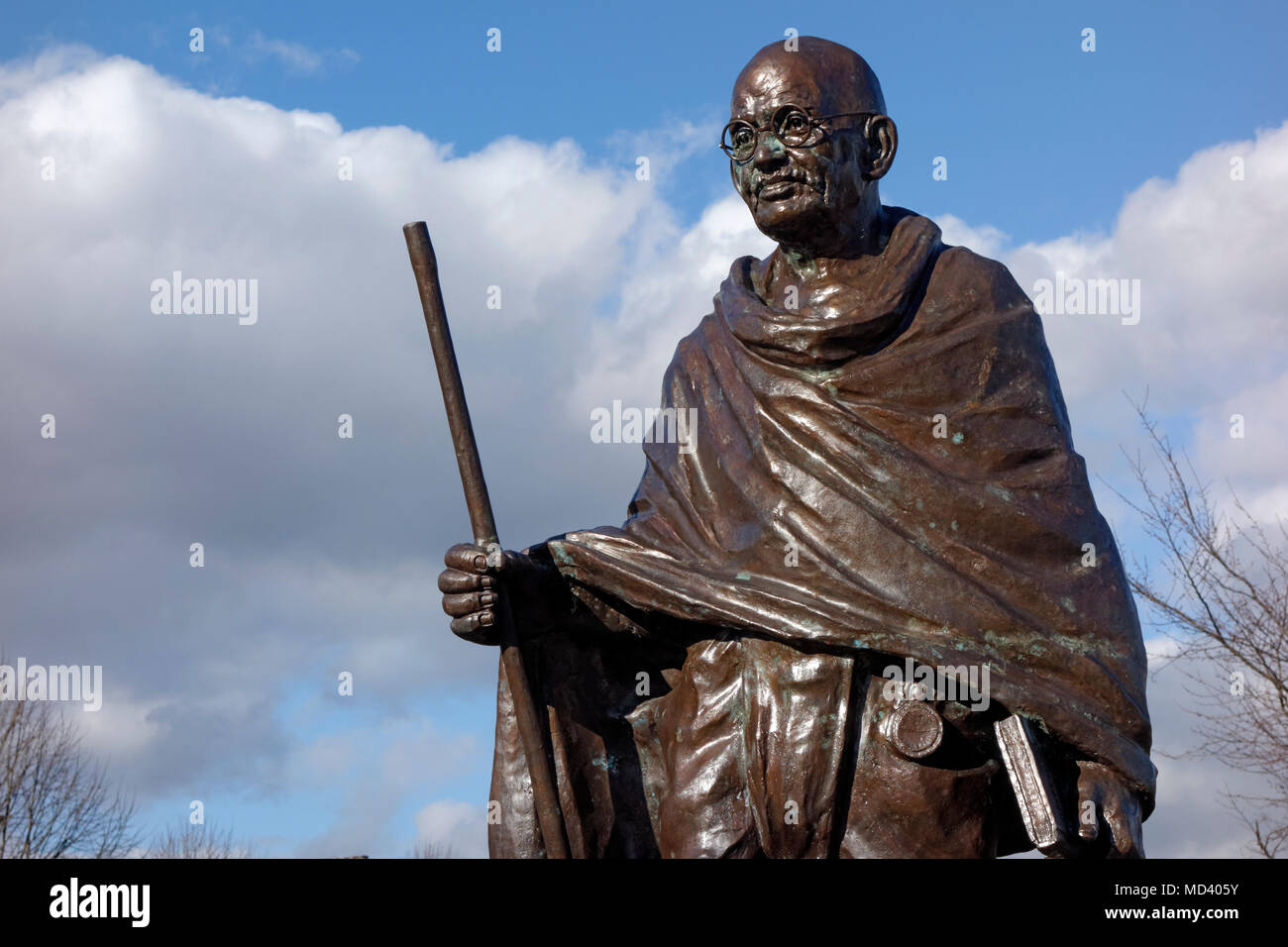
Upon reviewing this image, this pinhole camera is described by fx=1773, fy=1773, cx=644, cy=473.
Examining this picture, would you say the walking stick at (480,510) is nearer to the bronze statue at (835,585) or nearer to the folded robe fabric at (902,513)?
the bronze statue at (835,585)

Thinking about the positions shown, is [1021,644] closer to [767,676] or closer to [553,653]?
[767,676]

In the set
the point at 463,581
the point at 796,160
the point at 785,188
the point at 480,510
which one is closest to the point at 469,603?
the point at 463,581

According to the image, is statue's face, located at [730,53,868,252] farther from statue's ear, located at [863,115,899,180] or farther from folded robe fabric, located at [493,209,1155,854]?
folded robe fabric, located at [493,209,1155,854]

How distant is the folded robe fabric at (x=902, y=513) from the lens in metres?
6.49

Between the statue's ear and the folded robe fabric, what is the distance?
0.25m

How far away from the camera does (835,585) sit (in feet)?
21.7

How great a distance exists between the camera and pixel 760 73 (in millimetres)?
7129

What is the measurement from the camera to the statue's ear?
7238 mm

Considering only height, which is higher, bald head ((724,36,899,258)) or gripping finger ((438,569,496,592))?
bald head ((724,36,899,258))

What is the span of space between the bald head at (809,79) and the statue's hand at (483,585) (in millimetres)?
2027

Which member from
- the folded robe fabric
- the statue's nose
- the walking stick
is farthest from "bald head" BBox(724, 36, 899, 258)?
the walking stick

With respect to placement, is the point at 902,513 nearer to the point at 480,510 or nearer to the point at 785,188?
the point at 785,188

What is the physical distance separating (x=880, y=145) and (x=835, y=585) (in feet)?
6.21
